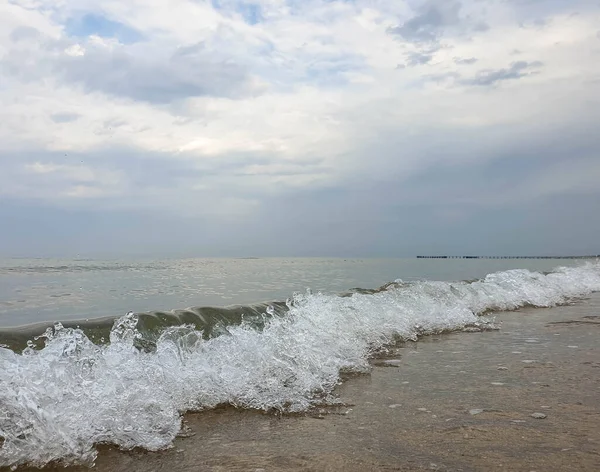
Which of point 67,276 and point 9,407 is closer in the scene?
point 9,407

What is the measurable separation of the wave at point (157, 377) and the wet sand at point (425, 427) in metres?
0.18

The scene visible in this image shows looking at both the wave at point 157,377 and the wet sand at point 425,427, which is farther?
the wave at point 157,377

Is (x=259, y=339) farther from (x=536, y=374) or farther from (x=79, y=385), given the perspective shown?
(x=536, y=374)

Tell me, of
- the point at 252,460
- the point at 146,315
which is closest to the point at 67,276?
the point at 146,315

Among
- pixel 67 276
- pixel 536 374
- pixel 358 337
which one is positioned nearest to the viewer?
pixel 536 374

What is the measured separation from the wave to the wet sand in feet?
0.58

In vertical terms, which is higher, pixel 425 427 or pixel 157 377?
pixel 157 377

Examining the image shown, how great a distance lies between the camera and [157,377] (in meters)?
3.75

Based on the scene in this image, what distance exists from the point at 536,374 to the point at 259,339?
115 inches

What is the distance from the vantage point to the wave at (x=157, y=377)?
2.87m

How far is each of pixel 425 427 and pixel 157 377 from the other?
2173 millimetres

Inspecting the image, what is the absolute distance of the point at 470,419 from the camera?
340 cm

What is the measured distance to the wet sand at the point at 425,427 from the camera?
2713mm

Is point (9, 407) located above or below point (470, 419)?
above
